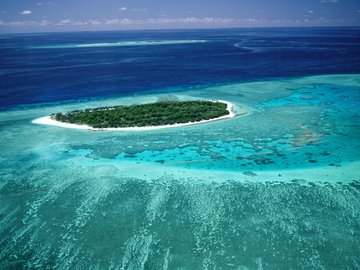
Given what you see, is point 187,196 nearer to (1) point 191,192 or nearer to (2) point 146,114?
(1) point 191,192

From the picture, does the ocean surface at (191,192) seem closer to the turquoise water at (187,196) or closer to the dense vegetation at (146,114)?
the turquoise water at (187,196)

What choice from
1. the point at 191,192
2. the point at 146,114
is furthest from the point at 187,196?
the point at 146,114

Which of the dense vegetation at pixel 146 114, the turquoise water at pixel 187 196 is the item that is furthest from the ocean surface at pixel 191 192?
the dense vegetation at pixel 146 114

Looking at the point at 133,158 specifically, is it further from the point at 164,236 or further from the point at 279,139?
the point at 279,139

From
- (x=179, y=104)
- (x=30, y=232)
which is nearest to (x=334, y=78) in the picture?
(x=179, y=104)

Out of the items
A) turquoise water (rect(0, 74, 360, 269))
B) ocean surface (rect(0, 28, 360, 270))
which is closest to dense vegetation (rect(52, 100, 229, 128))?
ocean surface (rect(0, 28, 360, 270))

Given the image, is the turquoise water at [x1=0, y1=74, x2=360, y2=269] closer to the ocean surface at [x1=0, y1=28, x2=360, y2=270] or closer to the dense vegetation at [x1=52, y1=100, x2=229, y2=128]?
the ocean surface at [x1=0, y1=28, x2=360, y2=270]
